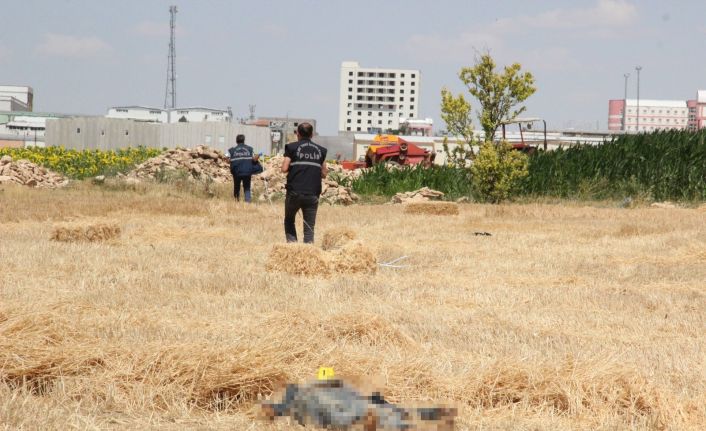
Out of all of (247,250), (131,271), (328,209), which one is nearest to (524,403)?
(131,271)

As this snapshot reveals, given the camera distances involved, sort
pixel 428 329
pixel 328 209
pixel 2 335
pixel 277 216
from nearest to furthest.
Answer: pixel 2 335, pixel 428 329, pixel 277 216, pixel 328 209

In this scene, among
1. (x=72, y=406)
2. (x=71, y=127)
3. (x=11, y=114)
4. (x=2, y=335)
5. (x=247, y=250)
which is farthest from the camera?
(x=11, y=114)

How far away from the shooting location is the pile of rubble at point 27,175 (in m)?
26.1

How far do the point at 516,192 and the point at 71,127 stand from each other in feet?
94.7

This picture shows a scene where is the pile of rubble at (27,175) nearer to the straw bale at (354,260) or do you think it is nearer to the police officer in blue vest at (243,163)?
the police officer in blue vest at (243,163)

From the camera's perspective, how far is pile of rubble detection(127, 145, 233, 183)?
91.4 feet

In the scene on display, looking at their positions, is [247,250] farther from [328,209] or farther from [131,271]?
[328,209]

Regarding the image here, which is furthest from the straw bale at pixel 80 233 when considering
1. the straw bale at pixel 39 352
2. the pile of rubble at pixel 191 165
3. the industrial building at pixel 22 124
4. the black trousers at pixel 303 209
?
the industrial building at pixel 22 124

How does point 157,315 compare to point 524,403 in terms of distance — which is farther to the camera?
point 157,315

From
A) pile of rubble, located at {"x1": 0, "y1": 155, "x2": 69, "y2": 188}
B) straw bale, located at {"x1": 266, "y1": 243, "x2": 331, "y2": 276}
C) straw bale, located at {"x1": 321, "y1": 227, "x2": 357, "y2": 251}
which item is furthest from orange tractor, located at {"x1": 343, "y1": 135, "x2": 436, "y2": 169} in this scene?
straw bale, located at {"x1": 266, "y1": 243, "x2": 331, "y2": 276}

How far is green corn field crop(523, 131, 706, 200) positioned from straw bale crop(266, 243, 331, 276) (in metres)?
17.0

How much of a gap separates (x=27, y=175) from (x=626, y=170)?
56.9ft

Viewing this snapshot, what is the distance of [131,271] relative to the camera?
9.72 m

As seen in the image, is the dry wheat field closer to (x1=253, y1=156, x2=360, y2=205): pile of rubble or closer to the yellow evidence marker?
the yellow evidence marker
